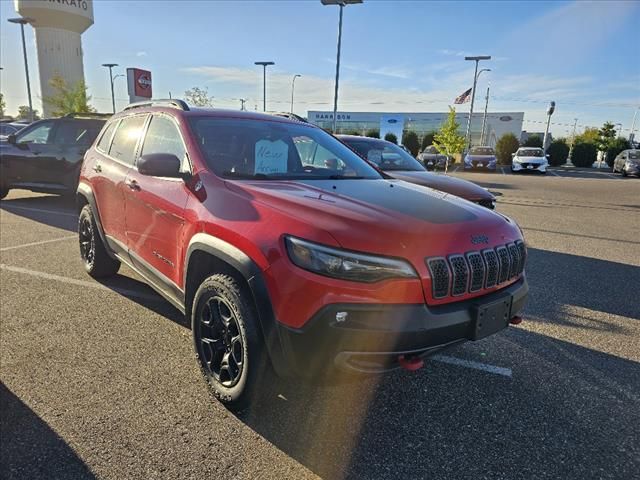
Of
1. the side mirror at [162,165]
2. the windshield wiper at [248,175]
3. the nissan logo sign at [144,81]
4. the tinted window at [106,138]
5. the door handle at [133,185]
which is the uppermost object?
the nissan logo sign at [144,81]

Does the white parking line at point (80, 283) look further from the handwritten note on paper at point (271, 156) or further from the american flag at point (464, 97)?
the american flag at point (464, 97)

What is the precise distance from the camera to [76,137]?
29.8ft

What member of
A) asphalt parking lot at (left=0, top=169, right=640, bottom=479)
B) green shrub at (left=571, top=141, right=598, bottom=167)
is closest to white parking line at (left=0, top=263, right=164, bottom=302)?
asphalt parking lot at (left=0, top=169, right=640, bottom=479)

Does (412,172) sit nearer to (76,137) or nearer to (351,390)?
(351,390)

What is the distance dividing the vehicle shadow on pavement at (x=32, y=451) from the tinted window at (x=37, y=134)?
26.8 feet

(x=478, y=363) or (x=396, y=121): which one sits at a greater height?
(x=396, y=121)

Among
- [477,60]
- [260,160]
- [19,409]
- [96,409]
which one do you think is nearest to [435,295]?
[260,160]

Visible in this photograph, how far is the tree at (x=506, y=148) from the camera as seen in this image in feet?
120

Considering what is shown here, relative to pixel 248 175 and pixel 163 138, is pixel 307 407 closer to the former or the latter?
pixel 248 175

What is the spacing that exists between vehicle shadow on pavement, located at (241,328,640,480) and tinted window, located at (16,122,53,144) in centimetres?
884

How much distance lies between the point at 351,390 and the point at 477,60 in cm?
3429

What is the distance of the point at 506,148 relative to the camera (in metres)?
36.7

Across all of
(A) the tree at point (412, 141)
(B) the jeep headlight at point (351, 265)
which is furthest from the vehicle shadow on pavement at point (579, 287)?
(A) the tree at point (412, 141)

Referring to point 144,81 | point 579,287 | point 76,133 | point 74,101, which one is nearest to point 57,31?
point 74,101
